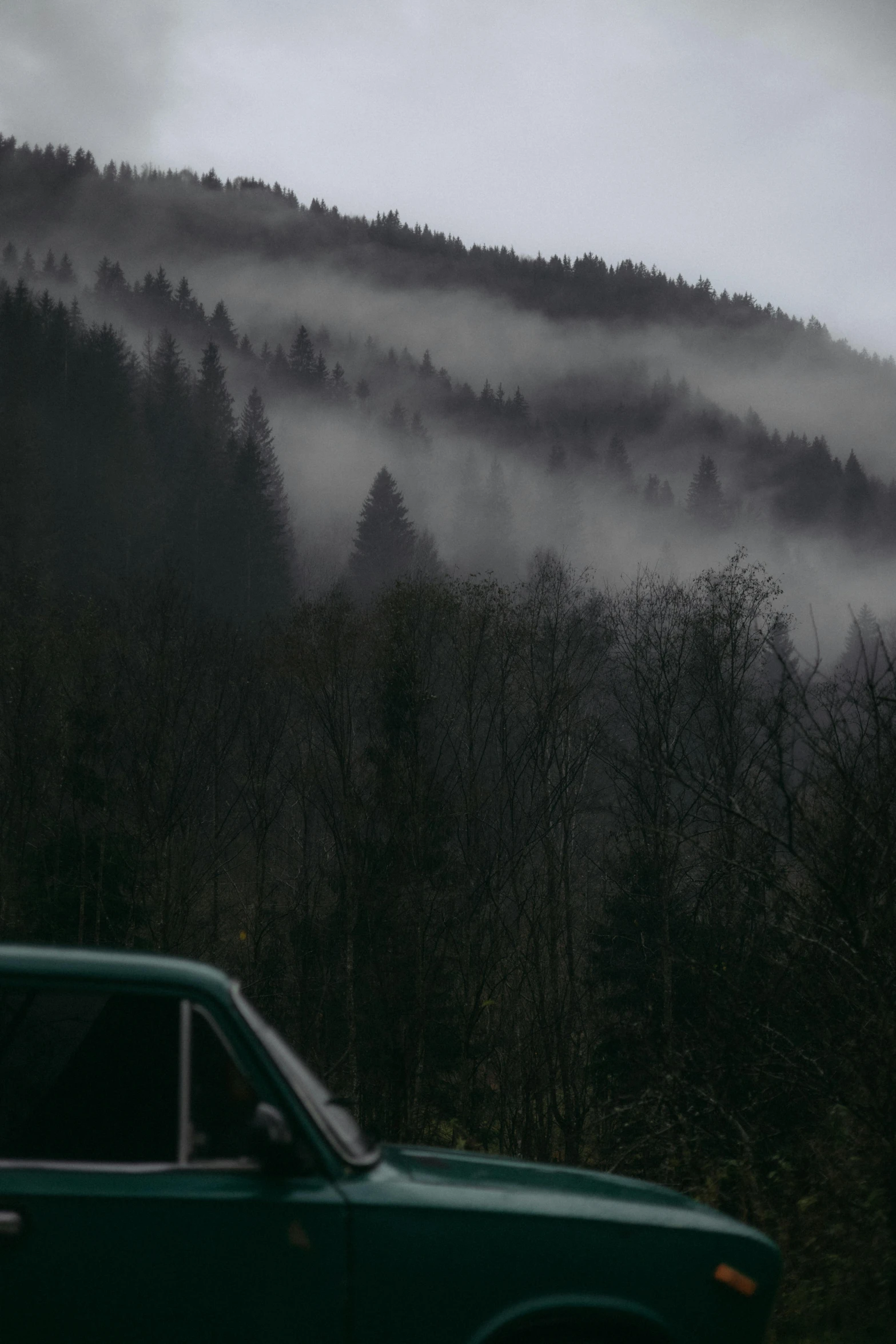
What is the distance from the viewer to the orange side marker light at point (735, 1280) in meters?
3.39

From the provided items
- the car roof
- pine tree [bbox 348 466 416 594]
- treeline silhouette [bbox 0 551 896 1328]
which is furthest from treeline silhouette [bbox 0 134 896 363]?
the car roof

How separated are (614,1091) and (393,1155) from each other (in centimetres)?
1676

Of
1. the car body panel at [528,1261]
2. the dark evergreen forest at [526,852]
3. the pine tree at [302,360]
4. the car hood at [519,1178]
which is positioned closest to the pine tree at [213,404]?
the dark evergreen forest at [526,852]

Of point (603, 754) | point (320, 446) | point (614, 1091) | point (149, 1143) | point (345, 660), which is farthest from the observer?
point (320, 446)

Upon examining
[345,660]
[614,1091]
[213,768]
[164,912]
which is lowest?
[614,1091]

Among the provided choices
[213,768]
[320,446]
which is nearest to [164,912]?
[213,768]

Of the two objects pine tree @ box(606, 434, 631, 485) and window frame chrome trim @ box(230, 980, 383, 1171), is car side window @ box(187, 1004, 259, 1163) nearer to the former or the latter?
window frame chrome trim @ box(230, 980, 383, 1171)

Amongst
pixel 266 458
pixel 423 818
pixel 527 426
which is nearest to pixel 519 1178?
pixel 423 818

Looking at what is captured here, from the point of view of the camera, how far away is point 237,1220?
3.09 metres

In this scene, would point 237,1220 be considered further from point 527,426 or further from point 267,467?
point 527,426

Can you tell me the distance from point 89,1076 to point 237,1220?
0.58 m

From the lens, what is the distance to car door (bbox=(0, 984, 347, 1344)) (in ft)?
9.87

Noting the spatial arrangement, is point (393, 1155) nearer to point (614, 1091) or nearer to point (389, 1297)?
point (389, 1297)

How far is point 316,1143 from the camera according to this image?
3242 mm
